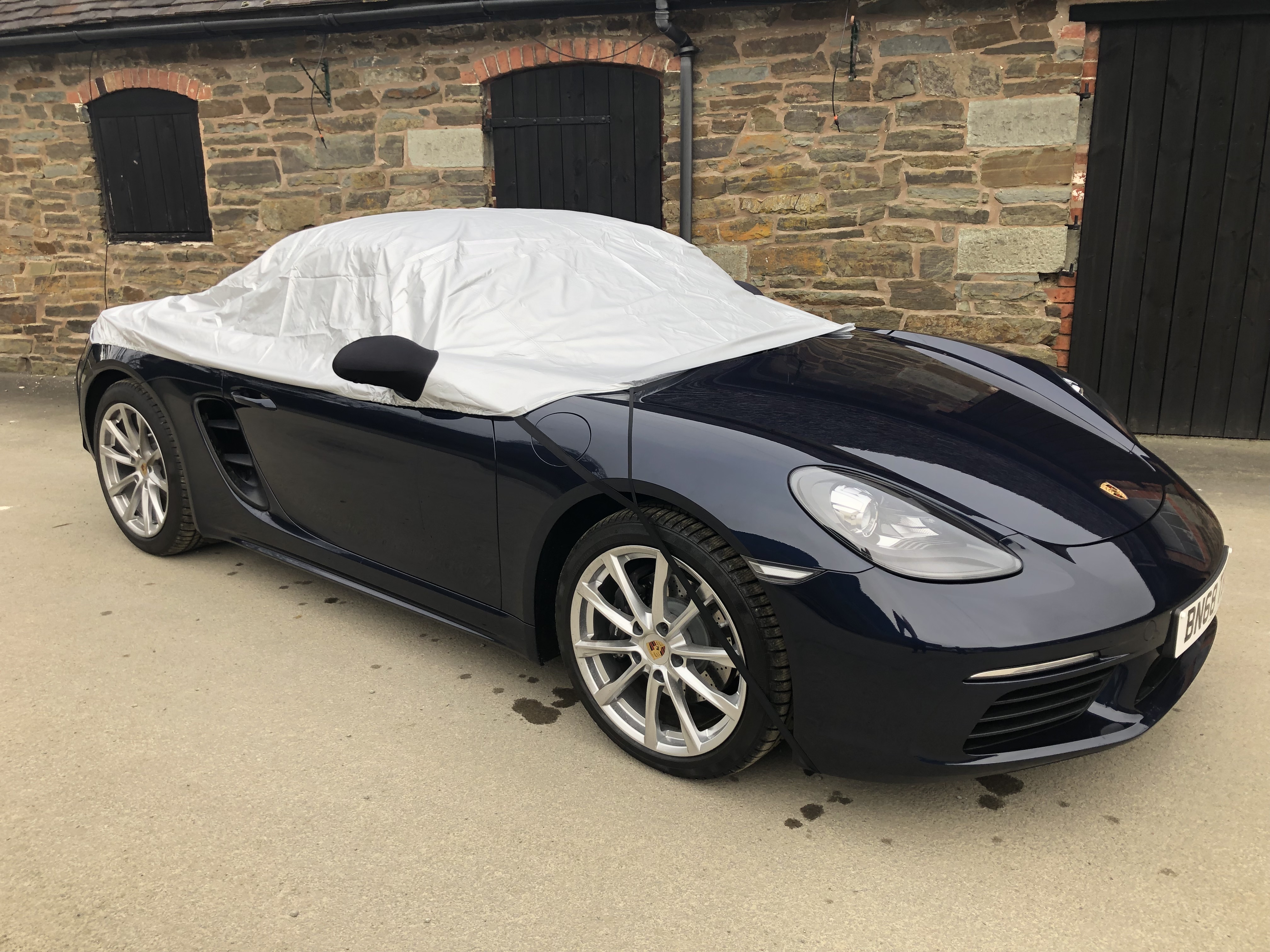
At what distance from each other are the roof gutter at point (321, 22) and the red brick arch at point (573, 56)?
0.74 ft

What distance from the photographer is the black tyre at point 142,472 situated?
13.1 feet

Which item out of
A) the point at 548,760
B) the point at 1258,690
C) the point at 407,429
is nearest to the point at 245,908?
the point at 548,760

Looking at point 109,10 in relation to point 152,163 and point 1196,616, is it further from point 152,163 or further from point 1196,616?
point 1196,616

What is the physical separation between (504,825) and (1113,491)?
70.7 inches

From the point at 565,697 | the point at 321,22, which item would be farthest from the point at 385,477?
the point at 321,22

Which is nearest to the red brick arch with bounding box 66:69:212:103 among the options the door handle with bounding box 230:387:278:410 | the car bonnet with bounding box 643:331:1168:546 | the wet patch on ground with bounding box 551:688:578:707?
the door handle with bounding box 230:387:278:410

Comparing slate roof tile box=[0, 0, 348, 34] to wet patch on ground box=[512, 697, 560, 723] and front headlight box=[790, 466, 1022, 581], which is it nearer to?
wet patch on ground box=[512, 697, 560, 723]

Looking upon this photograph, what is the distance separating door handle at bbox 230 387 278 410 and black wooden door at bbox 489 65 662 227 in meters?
4.30

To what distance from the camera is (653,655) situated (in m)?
2.54

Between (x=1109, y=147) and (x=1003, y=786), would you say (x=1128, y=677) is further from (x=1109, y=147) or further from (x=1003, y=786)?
(x=1109, y=147)

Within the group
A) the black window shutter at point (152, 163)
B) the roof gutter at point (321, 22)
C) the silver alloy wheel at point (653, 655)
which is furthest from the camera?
the black window shutter at point (152, 163)

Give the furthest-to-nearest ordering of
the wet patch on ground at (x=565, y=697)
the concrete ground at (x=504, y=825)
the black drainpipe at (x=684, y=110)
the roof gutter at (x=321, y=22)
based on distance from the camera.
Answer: the roof gutter at (x=321, y=22) < the black drainpipe at (x=684, y=110) < the wet patch on ground at (x=565, y=697) < the concrete ground at (x=504, y=825)

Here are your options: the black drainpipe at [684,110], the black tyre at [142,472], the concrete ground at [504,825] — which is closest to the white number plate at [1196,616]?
the concrete ground at [504,825]

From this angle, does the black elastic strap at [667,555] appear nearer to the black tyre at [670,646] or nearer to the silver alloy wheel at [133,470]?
the black tyre at [670,646]
